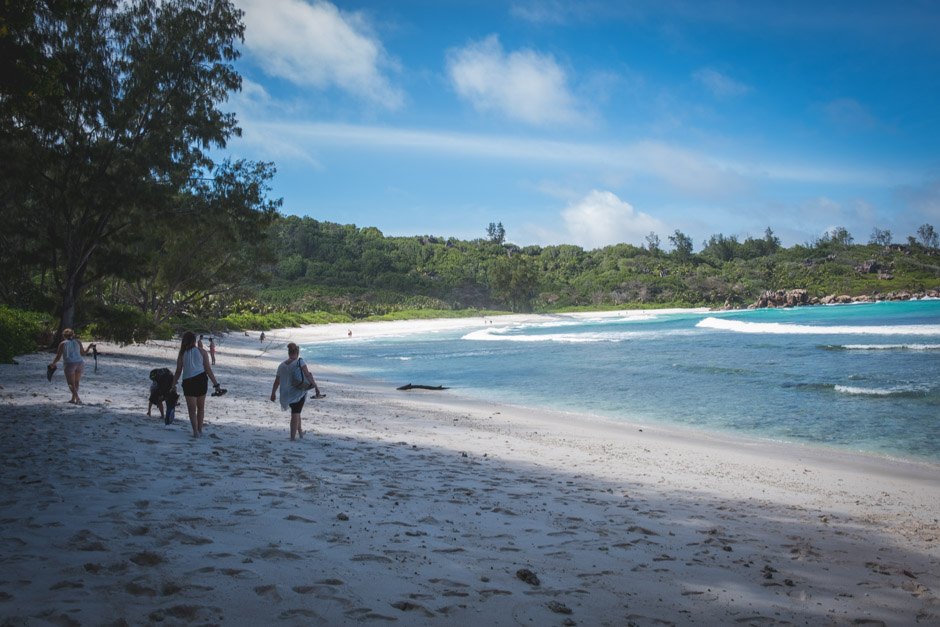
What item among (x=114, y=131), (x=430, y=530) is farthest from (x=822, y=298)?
(x=430, y=530)

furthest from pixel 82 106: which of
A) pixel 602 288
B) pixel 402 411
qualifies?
pixel 602 288

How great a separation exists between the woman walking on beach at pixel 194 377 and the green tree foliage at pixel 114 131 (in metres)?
12.4

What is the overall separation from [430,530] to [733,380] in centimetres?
1854

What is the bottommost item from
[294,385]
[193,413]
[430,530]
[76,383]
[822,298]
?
[430,530]

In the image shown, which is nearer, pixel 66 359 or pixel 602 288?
pixel 66 359

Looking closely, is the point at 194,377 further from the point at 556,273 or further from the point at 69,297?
the point at 556,273

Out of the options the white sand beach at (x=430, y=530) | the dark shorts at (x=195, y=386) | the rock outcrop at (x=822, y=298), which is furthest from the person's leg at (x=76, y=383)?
the rock outcrop at (x=822, y=298)

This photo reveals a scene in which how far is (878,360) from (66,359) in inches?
1119

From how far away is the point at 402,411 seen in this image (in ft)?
48.6

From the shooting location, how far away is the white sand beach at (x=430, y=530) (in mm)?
3609

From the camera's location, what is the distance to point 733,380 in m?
20.7

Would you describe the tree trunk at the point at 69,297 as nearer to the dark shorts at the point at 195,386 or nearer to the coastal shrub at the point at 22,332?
the coastal shrub at the point at 22,332

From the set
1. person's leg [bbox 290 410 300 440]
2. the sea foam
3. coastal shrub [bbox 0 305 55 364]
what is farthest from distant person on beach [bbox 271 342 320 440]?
the sea foam

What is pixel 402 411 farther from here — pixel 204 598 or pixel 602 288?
pixel 602 288
